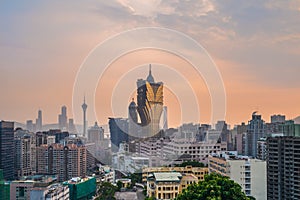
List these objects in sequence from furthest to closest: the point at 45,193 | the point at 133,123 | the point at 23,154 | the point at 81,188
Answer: the point at 133,123, the point at 23,154, the point at 81,188, the point at 45,193

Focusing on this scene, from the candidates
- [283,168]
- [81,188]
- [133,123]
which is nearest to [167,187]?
[283,168]

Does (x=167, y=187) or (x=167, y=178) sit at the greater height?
(x=167, y=178)

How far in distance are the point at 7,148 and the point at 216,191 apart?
7.58 meters

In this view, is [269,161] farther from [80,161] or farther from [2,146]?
[2,146]

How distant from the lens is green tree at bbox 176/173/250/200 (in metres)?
3.29

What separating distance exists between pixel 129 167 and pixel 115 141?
278 cm

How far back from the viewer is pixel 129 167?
10.6 meters

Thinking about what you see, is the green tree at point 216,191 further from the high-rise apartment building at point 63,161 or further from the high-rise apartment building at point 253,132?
the high-rise apartment building at point 253,132

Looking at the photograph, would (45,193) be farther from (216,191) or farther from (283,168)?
(283,168)

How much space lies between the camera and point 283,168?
521 cm

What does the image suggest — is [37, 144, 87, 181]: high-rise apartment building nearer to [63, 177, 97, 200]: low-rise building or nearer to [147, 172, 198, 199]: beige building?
[63, 177, 97, 200]: low-rise building

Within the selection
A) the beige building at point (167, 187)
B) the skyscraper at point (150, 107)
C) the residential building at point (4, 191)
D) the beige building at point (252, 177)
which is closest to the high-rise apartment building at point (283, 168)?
the beige building at point (252, 177)

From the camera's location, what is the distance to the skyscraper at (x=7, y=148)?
9234 millimetres

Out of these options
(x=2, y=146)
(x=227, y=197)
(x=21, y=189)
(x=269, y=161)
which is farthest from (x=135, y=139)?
(x=227, y=197)
